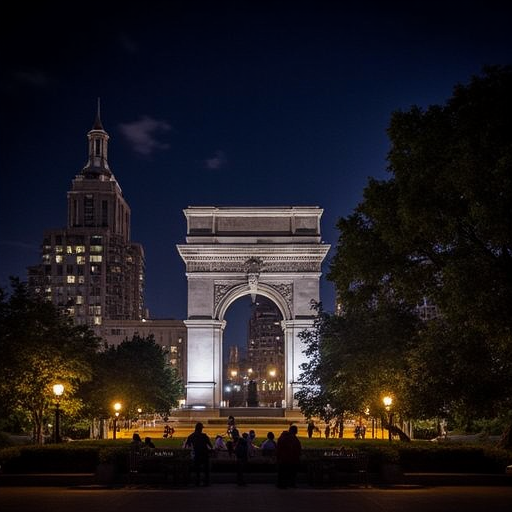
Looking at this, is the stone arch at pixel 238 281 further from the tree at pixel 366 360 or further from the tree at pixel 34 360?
the tree at pixel 34 360

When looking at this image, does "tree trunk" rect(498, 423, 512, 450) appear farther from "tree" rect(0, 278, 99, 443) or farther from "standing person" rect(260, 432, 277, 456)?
"tree" rect(0, 278, 99, 443)

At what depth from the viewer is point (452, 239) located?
27109 mm

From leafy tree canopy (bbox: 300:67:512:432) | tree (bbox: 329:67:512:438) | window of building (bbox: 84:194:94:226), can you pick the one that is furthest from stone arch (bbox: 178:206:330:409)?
window of building (bbox: 84:194:94:226)

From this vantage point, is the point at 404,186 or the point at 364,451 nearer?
the point at 364,451

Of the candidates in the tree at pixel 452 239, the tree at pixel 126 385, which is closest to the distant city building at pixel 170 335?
the tree at pixel 126 385

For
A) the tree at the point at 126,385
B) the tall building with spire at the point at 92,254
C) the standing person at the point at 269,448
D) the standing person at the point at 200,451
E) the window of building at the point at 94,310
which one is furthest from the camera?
the window of building at the point at 94,310

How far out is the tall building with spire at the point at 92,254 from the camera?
16112cm

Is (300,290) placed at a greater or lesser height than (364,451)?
greater

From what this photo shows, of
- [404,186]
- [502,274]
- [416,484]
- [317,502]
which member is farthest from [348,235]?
[317,502]

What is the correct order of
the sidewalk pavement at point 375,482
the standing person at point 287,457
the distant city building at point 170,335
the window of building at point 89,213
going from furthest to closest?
the window of building at point 89,213 → the distant city building at point 170,335 → the sidewalk pavement at point 375,482 → the standing person at point 287,457

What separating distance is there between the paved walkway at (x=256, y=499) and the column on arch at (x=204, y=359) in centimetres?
4761

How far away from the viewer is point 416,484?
81.7 ft

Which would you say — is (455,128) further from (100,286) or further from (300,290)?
(100,286)

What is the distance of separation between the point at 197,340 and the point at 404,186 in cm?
4622
